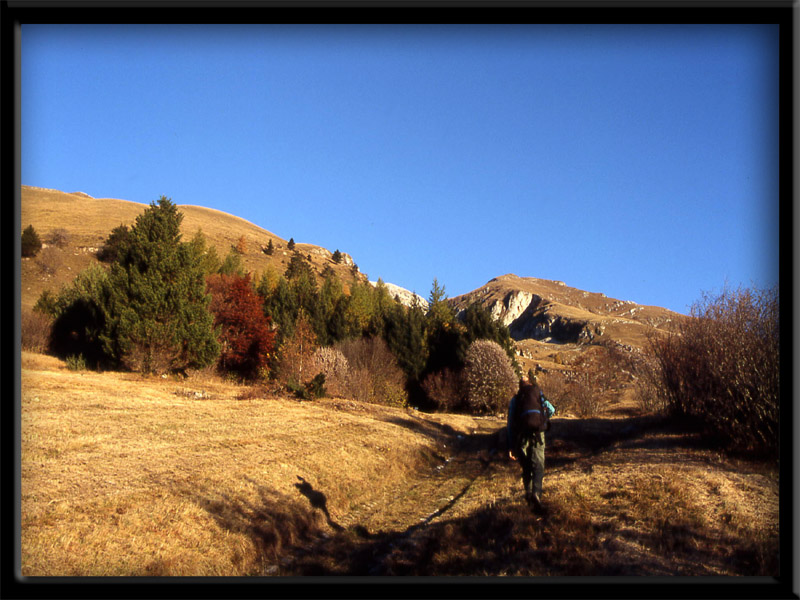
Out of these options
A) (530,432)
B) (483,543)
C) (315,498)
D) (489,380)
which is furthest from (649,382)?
(483,543)

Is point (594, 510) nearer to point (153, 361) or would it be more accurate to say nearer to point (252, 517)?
point (252, 517)

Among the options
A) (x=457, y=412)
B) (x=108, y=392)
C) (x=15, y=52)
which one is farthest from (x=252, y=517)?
(x=457, y=412)

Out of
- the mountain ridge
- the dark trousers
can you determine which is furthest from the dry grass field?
the mountain ridge

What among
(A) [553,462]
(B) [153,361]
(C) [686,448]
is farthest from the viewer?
(B) [153,361]

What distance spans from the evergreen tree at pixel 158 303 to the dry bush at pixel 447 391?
21950 mm

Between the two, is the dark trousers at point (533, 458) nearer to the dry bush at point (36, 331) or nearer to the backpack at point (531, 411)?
the backpack at point (531, 411)

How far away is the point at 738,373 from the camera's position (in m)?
13.4

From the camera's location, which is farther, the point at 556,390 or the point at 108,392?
the point at 556,390

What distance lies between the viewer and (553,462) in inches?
677

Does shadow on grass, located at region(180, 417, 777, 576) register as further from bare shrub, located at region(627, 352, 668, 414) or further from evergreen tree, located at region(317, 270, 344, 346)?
evergreen tree, located at region(317, 270, 344, 346)

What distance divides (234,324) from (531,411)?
47096 millimetres

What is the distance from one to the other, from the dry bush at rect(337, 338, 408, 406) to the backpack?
33115 mm
